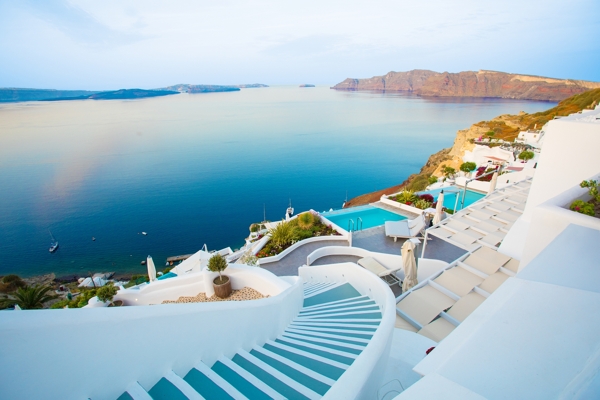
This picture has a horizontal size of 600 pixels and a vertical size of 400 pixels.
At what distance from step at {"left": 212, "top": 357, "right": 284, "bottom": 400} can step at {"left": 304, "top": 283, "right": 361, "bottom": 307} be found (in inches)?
142

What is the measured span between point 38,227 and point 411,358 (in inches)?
1705

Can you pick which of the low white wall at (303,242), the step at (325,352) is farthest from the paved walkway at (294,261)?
the step at (325,352)

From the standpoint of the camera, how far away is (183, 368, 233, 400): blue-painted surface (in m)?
2.42

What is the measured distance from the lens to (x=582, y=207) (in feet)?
12.3

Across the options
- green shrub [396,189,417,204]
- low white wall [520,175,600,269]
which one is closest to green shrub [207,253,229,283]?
low white wall [520,175,600,269]

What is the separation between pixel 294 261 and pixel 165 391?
842 cm

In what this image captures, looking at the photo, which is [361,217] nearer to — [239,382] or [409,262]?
[409,262]

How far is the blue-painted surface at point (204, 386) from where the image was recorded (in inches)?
95.3

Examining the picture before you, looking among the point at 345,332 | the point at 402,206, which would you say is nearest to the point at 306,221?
the point at 402,206

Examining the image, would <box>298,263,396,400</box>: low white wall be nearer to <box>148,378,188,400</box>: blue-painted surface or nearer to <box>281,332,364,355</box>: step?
<box>281,332,364,355</box>: step

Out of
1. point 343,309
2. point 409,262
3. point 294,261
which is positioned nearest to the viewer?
point 343,309

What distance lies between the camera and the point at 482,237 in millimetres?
7207

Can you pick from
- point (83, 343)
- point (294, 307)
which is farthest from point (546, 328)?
point (294, 307)

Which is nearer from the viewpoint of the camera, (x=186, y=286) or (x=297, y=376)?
(x=297, y=376)
